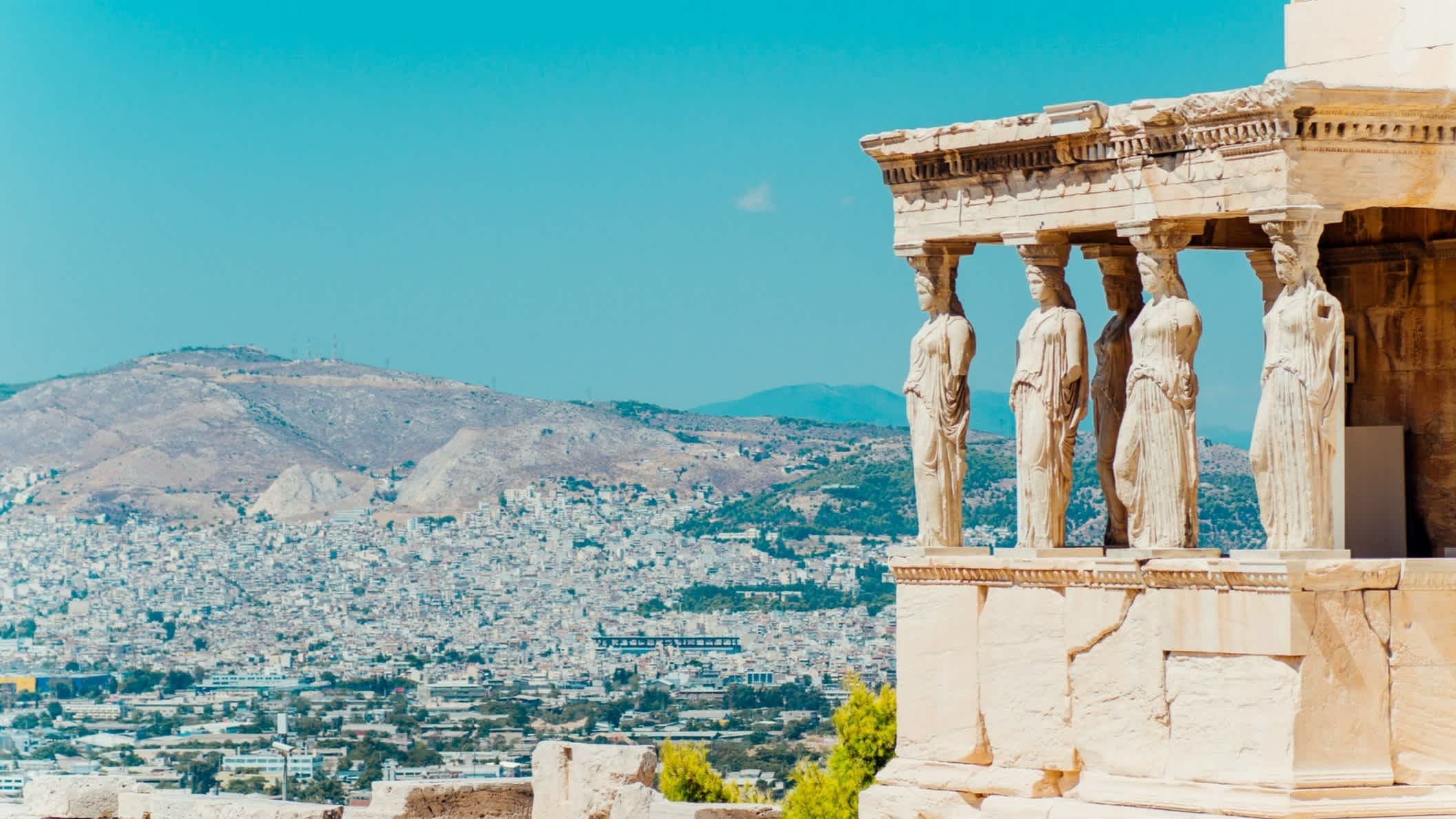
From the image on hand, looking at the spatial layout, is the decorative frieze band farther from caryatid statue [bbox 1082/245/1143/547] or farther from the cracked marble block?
caryatid statue [bbox 1082/245/1143/547]

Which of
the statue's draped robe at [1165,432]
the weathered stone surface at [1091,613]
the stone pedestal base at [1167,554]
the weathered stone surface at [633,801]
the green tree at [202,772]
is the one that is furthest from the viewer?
the green tree at [202,772]

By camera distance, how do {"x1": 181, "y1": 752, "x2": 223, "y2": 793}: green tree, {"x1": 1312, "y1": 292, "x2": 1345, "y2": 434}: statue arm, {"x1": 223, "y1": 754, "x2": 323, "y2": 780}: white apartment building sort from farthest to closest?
{"x1": 223, "y1": 754, "x2": 323, "y2": 780}: white apartment building < {"x1": 181, "y1": 752, "x2": 223, "y2": 793}: green tree < {"x1": 1312, "y1": 292, "x2": 1345, "y2": 434}: statue arm

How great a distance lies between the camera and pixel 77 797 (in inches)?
775

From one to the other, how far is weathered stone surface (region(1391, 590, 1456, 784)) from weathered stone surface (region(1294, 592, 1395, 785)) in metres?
0.08

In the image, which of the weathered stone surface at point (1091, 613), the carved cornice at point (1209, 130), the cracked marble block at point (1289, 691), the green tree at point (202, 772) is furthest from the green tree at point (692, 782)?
the green tree at point (202, 772)

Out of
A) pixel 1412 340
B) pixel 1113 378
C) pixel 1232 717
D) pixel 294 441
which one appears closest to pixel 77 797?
pixel 1113 378

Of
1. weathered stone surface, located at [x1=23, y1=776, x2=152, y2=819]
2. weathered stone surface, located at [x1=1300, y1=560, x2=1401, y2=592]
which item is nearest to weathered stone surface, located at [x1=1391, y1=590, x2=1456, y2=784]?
weathered stone surface, located at [x1=1300, y1=560, x2=1401, y2=592]

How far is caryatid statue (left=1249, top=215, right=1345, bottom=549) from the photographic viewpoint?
619 inches

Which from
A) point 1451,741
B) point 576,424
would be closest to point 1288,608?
point 1451,741

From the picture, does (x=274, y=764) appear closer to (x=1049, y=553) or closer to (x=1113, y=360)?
(x=1113, y=360)

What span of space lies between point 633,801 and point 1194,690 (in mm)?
4492

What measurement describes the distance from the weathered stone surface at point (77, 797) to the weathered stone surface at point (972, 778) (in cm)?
565

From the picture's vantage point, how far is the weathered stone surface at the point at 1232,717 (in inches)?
611

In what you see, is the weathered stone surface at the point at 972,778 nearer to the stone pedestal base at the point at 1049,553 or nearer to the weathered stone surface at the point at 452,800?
the stone pedestal base at the point at 1049,553
